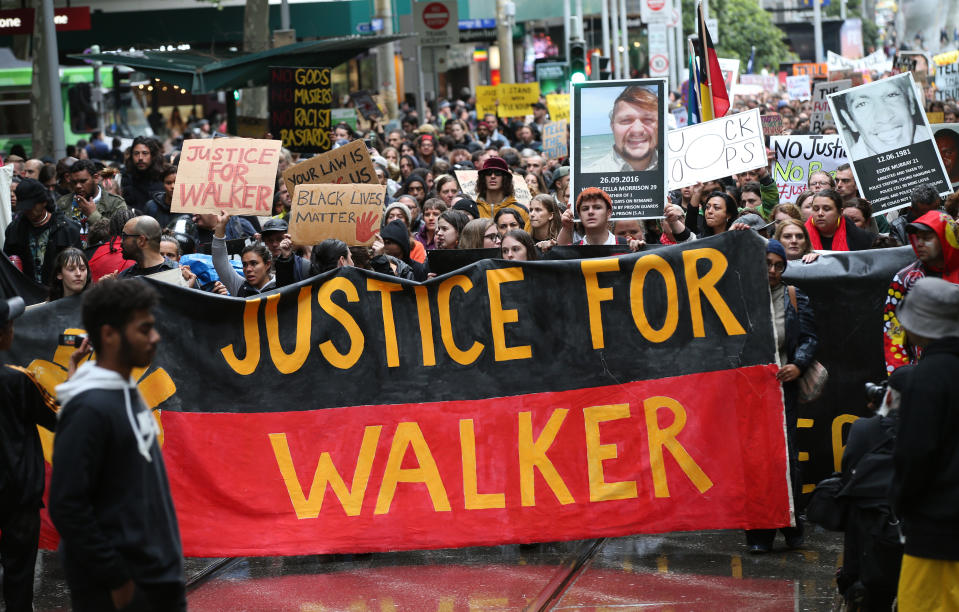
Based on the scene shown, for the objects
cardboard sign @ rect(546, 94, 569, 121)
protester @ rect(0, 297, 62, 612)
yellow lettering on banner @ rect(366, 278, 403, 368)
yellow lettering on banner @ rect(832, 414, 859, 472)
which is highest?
cardboard sign @ rect(546, 94, 569, 121)

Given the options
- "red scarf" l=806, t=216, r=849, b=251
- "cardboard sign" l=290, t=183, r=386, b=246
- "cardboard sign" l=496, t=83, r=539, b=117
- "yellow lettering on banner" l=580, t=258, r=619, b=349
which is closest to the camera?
"yellow lettering on banner" l=580, t=258, r=619, b=349

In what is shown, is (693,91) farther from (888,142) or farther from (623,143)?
(623,143)

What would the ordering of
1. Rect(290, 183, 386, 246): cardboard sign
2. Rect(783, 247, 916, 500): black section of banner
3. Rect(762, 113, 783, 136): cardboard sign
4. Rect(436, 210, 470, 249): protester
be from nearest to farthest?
Rect(783, 247, 916, 500): black section of banner, Rect(290, 183, 386, 246): cardboard sign, Rect(436, 210, 470, 249): protester, Rect(762, 113, 783, 136): cardboard sign

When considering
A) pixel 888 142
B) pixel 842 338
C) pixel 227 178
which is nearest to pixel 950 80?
pixel 888 142

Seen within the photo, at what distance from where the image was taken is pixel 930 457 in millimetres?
4281

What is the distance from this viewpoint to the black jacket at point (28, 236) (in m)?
9.98

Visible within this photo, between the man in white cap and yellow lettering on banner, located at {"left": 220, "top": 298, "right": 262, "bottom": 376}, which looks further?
yellow lettering on banner, located at {"left": 220, "top": 298, "right": 262, "bottom": 376}

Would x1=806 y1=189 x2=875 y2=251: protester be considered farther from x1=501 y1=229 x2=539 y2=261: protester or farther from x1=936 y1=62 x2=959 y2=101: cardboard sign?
x1=936 y1=62 x2=959 y2=101: cardboard sign

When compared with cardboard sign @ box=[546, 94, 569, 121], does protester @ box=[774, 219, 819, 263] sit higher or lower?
lower

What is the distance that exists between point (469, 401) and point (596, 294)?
0.78m

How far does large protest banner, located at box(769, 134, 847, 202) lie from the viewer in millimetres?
12555

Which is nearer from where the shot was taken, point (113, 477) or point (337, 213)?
point (113, 477)

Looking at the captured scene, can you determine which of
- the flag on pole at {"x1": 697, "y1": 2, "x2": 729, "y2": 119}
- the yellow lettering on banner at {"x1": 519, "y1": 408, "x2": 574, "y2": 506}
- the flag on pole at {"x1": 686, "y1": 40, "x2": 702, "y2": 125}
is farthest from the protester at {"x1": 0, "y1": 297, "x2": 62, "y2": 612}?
the flag on pole at {"x1": 686, "y1": 40, "x2": 702, "y2": 125}

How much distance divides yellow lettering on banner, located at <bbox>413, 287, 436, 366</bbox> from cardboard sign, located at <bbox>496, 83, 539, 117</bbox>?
20109 millimetres
